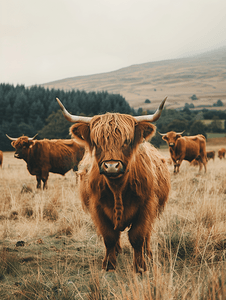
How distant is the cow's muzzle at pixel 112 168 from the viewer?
2.07m

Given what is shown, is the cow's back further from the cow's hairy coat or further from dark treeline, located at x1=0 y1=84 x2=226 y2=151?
dark treeline, located at x1=0 y1=84 x2=226 y2=151

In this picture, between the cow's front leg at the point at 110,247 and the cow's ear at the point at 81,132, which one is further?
the cow's front leg at the point at 110,247

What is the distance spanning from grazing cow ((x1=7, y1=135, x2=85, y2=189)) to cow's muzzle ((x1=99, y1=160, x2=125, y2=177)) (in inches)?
243

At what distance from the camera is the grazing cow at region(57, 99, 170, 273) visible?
93.3 inches

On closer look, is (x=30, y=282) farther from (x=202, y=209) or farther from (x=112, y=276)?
(x=202, y=209)

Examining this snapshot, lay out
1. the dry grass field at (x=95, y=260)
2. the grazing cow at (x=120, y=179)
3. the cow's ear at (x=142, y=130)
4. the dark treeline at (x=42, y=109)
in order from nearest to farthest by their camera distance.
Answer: the dry grass field at (x=95, y=260), the grazing cow at (x=120, y=179), the cow's ear at (x=142, y=130), the dark treeline at (x=42, y=109)

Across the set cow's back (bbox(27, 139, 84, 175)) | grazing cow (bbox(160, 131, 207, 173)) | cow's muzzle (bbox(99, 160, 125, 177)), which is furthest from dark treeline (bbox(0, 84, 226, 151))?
cow's muzzle (bbox(99, 160, 125, 177))

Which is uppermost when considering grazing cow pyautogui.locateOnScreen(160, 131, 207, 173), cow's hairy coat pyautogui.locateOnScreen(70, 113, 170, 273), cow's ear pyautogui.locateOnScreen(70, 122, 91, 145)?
cow's ear pyautogui.locateOnScreen(70, 122, 91, 145)

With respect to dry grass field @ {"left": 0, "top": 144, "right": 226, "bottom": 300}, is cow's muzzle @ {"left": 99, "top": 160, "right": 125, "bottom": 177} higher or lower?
higher

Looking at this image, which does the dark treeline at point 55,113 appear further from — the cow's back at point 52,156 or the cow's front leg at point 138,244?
the cow's front leg at point 138,244

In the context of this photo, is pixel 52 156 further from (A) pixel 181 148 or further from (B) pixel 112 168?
(B) pixel 112 168

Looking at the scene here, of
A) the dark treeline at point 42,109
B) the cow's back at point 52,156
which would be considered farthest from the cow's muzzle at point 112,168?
the dark treeline at point 42,109

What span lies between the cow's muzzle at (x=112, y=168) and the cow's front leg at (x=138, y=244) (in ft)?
3.08

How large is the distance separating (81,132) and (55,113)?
5673cm
